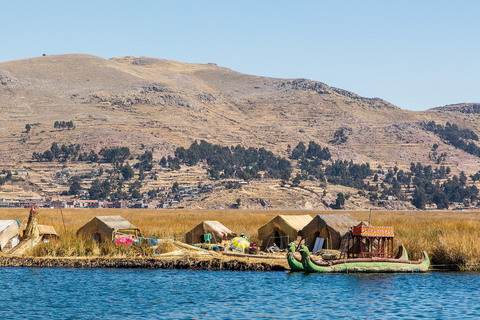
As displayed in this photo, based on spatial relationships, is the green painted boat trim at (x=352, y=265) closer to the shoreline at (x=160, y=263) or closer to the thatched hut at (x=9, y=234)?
the shoreline at (x=160, y=263)

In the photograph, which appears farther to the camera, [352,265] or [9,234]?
[9,234]

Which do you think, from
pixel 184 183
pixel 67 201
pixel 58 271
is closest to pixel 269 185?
pixel 184 183

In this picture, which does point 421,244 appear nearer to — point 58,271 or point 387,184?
point 58,271

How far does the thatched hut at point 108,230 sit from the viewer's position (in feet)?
138

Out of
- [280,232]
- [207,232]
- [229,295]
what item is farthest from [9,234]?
[229,295]

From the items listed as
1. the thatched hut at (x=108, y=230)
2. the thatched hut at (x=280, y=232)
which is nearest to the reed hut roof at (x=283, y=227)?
the thatched hut at (x=280, y=232)

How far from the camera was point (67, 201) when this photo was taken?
15625 centimetres

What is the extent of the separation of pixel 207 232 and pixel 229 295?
1614 centimetres

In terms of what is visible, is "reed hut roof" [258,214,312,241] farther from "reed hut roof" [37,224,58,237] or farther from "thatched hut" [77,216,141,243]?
"reed hut roof" [37,224,58,237]

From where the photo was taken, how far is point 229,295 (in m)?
29.3

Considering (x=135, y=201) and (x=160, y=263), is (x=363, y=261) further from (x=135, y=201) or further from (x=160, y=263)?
(x=135, y=201)

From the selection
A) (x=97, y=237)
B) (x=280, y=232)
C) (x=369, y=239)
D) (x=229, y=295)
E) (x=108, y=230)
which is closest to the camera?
(x=229, y=295)

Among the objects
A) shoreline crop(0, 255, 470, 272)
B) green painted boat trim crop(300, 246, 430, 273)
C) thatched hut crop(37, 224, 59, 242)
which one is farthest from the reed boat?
thatched hut crop(37, 224, 59, 242)

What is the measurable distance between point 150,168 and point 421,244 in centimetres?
15075
